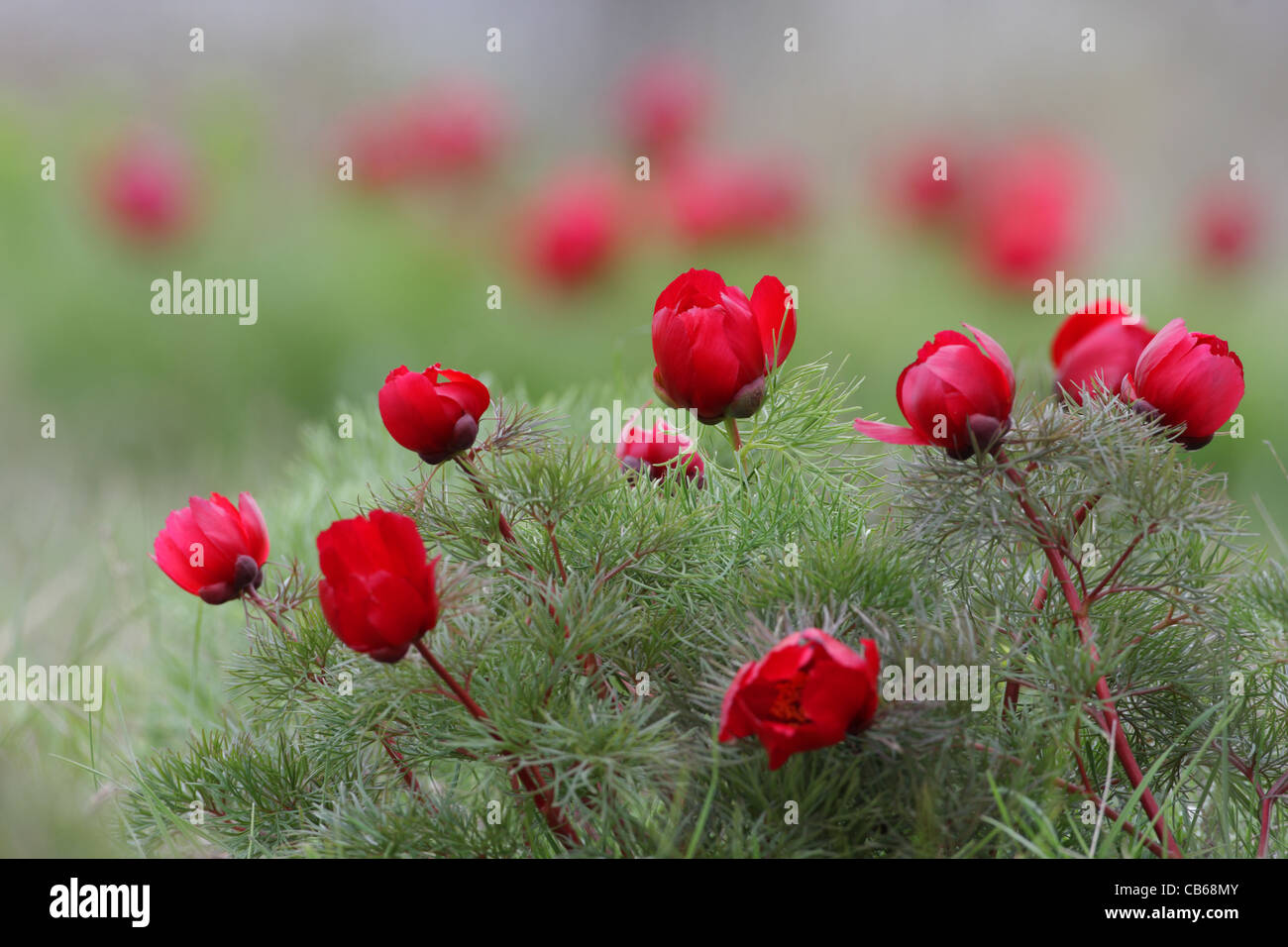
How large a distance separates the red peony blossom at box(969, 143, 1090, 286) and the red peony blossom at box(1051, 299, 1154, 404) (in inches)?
41.3

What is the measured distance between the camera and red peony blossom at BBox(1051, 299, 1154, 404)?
701 millimetres

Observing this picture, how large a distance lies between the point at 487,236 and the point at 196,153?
0.74 meters

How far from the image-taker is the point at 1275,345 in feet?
7.30

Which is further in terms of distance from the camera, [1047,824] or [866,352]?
[866,352]

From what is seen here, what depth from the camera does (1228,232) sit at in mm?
2004

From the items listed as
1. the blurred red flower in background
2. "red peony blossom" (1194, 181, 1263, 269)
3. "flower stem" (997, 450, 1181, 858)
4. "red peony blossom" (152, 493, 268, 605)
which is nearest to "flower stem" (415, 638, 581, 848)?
"red peony blossom" (152, 493, 268, 605)

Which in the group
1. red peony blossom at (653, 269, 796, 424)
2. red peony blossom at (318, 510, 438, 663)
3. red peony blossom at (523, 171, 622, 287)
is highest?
red peony blossom at (523, 171, 622, 287)

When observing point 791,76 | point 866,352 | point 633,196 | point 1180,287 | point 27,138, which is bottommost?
point 866,352

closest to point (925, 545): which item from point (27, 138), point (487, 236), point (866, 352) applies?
Answer: point (866, 352)

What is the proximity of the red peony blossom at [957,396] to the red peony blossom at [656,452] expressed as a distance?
183 millimetres

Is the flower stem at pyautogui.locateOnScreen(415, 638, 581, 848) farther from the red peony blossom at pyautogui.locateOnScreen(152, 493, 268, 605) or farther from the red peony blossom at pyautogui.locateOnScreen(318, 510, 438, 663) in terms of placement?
the red peony blossom at pyautogui.locateOnScreen(152, 493, 268, 605)

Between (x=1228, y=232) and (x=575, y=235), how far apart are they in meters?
1.09

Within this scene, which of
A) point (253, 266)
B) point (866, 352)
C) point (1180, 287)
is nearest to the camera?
point (866, 352)
